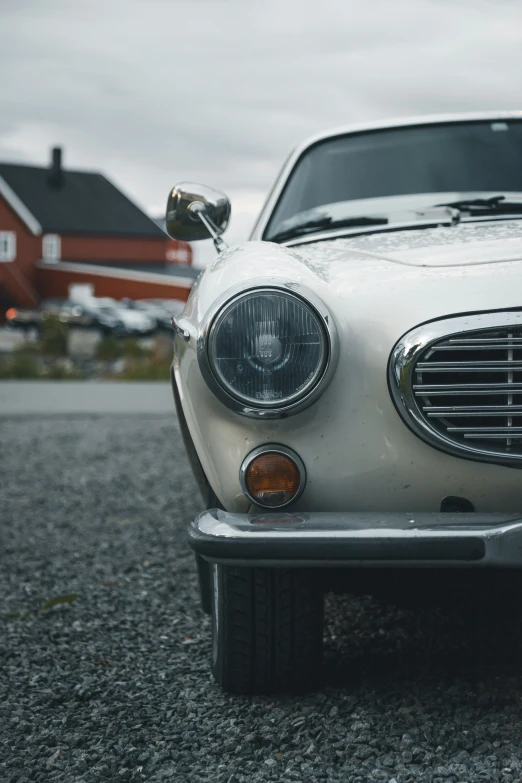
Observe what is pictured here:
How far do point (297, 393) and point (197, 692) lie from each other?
3.30 ft

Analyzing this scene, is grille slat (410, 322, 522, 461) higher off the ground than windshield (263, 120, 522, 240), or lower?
lower

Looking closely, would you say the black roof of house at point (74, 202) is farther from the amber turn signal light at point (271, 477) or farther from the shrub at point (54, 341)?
the amber turn signal light at point (271, 477)

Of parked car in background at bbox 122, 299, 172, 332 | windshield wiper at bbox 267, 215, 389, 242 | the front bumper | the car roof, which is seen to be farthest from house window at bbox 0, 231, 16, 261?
the front bumper

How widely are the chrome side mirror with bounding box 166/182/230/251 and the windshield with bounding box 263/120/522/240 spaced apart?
240 millimetres

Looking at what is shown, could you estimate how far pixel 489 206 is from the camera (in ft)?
11.1

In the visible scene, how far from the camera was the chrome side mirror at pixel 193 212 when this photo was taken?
3.36 m

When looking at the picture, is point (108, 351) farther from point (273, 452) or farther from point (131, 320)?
point (131, 320)

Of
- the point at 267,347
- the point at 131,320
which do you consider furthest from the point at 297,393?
the point at 131,320

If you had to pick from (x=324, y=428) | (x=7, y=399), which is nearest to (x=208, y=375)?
(x=324, y=428)

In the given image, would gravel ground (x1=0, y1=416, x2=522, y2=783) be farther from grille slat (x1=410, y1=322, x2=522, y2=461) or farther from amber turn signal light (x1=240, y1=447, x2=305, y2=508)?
grille slat (x1=410, y1=322, x2=522, y2=461)

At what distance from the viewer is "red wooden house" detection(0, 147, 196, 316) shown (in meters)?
42.7

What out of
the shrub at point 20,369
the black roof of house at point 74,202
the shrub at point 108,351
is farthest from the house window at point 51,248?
the shrub at point 20,369

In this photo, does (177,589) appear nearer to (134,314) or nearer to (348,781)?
(348,781)

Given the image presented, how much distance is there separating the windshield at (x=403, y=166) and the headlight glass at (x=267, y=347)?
4.42ft
